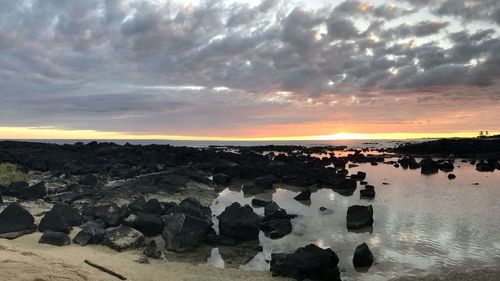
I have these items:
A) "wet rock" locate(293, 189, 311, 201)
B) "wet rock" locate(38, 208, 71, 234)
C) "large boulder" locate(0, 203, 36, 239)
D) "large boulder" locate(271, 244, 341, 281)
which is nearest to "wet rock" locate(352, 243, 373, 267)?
"large boulder" locate(271, 244, 341, 281)

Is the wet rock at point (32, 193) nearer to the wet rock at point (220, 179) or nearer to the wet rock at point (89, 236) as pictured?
the wet rock at point (89, 236)

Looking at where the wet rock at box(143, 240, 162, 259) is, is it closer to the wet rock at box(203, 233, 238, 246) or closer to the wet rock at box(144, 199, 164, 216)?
the wet rock at box(203, 233, 238, 246)

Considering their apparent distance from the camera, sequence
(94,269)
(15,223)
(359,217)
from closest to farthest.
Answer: (94,269), (15,223), (359,217)

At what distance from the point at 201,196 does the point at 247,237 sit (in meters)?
9.68

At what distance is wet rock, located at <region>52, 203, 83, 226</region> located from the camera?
48.6ft

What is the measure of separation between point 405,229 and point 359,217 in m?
1.91

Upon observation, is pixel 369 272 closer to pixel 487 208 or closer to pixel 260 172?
pixel 487 208

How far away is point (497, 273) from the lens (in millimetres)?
10867

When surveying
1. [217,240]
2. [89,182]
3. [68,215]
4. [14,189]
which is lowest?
[217,240]

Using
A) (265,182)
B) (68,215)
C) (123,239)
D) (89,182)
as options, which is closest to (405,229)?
(123,239)

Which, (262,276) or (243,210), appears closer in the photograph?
(262,276)

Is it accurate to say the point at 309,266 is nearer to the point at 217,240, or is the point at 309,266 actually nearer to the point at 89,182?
the point at 217,240

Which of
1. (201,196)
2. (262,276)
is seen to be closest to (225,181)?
(201,196)

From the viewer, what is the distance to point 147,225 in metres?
15.0
